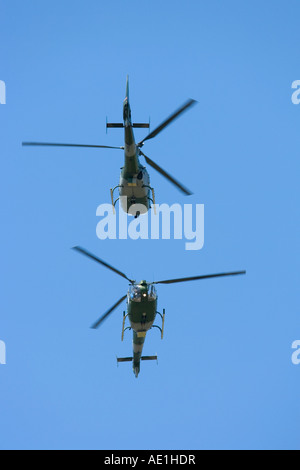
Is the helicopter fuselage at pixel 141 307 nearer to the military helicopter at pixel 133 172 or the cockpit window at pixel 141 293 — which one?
the cockpit window at pixel 141 293

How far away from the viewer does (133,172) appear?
904 inches

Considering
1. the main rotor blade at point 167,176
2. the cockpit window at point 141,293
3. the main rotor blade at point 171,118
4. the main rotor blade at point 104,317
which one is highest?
the main rotor blade at point 171,118

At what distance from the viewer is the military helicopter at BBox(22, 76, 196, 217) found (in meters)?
21.9

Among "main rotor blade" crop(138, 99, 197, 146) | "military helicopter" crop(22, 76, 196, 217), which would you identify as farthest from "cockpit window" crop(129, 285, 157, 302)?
"main rotor blade" crop(138, 99, 197, 146)

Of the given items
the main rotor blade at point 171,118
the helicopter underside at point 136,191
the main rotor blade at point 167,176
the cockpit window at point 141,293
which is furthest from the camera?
the helicopter underside at point 136,191

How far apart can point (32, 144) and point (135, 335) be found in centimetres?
699

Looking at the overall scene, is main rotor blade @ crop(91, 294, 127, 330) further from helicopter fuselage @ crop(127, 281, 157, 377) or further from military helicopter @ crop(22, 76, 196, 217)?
military helicopter @ crop(22, 76, 196, 217)

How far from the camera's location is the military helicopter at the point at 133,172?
21.9m

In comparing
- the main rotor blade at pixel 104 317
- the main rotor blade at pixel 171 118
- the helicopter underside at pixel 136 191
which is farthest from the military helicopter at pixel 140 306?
the main rotor blade at pixel 171 118

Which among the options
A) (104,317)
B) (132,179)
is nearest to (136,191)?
(132,179)

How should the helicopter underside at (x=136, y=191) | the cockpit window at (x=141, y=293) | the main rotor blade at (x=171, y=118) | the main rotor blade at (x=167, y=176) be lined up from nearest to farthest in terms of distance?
1. the main rotor blade at (x=171, y=118)
2. the main rotor blade at (x=167, y=176)
3. the cockpit window at (x=141, y=293)
4. the helicopter underside at (x=136, y=191)
